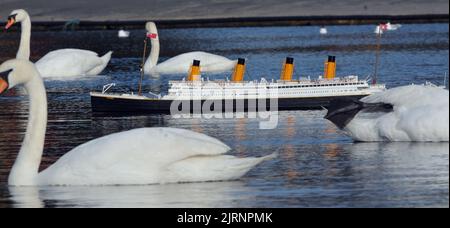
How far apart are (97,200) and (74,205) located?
0.34m

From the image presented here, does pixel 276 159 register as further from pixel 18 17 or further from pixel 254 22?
pixel 254 22

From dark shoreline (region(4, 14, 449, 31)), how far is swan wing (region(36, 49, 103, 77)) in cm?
3995

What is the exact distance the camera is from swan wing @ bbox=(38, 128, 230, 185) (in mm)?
16625

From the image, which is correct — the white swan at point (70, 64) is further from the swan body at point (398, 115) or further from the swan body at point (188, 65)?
the swan body at point (398, 115)

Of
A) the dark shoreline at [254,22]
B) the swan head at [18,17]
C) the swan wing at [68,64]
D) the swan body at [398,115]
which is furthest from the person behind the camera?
the dark shoreline at [254,22]

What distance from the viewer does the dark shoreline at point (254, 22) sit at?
80750mm

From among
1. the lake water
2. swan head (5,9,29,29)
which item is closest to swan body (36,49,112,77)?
the lake water

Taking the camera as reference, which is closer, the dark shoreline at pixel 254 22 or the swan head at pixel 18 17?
the swan head at pixel 18 17

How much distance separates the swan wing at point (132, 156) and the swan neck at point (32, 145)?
0.29m

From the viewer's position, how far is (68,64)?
4022 centimetres

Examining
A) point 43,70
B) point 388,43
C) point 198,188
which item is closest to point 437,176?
point 198,188

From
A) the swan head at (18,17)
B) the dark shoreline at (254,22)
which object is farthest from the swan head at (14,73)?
the dark shoreline at (254,22)

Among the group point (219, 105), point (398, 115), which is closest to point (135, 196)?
point (398, 115)
